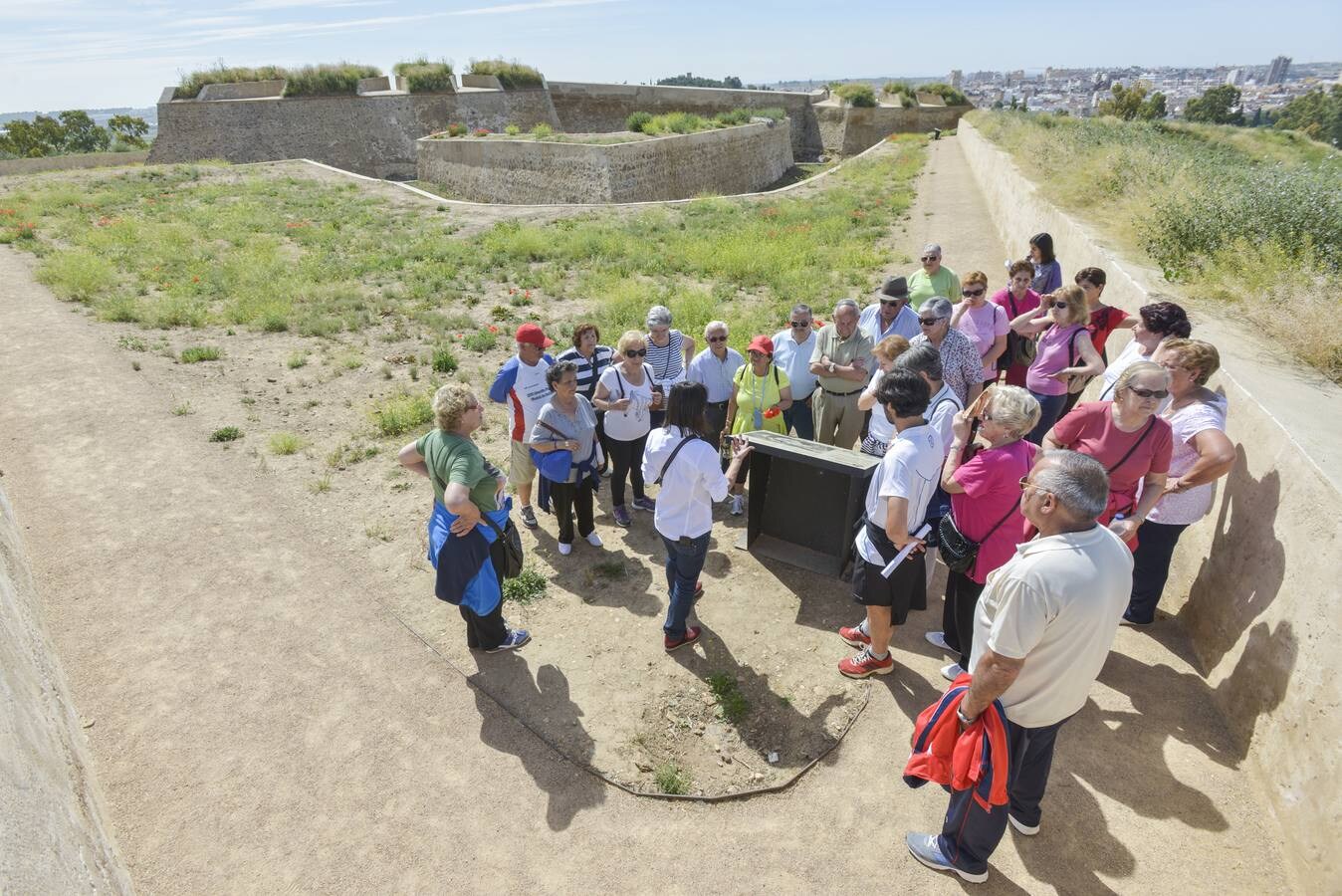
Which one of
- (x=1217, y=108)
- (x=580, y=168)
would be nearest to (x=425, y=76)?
(x=580, y=168)

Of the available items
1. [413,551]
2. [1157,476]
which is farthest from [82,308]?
[1157,476]

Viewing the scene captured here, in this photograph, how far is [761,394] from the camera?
5.71 meters

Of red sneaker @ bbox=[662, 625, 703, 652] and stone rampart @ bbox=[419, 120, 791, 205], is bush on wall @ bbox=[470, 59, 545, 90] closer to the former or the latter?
stone rampart @ bbox=[419, 120, 791, 205]

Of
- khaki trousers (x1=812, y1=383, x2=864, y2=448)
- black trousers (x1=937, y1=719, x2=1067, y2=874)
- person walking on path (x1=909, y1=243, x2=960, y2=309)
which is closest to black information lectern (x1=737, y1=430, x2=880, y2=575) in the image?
khaki trousers (x1=812, y1=383, x2=864, y2=448)

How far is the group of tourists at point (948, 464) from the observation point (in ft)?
8.77

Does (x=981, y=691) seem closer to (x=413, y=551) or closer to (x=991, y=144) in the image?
(x=413, y=551)

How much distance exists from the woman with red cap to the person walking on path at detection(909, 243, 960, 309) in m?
2.20

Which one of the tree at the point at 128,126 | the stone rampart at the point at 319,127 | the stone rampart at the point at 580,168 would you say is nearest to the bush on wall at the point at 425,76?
the stone rampart at the point at 319,127

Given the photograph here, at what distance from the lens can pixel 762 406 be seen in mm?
5715

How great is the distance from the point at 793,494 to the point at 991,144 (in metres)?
23.0

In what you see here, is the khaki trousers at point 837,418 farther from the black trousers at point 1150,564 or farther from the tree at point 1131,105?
the tree at point 1131,105

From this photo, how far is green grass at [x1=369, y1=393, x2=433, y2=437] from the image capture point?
25.8 ft

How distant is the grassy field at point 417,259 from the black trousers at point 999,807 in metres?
7.70

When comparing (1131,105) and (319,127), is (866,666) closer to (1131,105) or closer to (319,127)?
(319,127)
